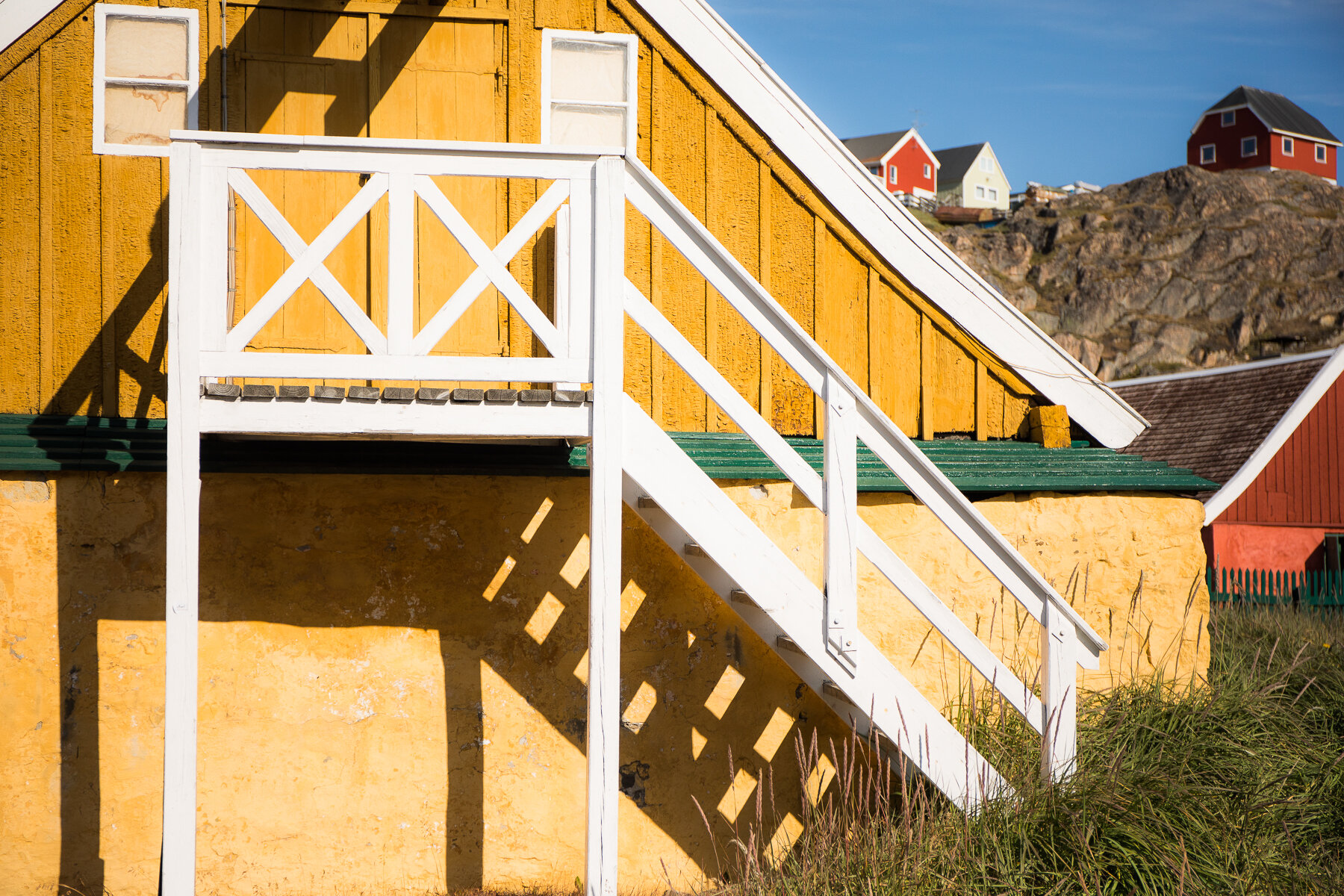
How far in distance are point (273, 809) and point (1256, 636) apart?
811cm

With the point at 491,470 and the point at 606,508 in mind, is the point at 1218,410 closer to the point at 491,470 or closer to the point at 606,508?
the point at 491,470

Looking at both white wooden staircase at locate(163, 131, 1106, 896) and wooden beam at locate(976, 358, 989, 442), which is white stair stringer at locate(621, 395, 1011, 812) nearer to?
white wooden staircase at locate(163, 131, 1106, 896)

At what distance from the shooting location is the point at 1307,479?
49.8 feet

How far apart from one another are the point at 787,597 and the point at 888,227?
2779 mm

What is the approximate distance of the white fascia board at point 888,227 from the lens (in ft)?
18.8

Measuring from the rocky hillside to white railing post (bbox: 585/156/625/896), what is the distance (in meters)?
36.8

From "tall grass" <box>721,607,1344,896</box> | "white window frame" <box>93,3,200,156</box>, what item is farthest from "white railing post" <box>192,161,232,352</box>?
"tall grass" <box>721,607,1344,896</box>

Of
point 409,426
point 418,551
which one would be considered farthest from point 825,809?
point 409,426

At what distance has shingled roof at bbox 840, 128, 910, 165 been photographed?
2242 inches

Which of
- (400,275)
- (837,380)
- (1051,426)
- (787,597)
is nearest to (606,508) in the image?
(787,597)

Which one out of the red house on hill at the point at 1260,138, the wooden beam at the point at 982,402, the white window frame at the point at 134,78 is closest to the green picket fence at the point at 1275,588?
the wooden beam at the point at 982,402

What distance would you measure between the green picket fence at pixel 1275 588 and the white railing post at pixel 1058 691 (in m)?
9.25

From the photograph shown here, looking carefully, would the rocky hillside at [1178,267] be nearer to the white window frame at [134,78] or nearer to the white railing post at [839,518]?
the white railing post at [839,518]

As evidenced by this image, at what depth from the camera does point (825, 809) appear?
206 inches
